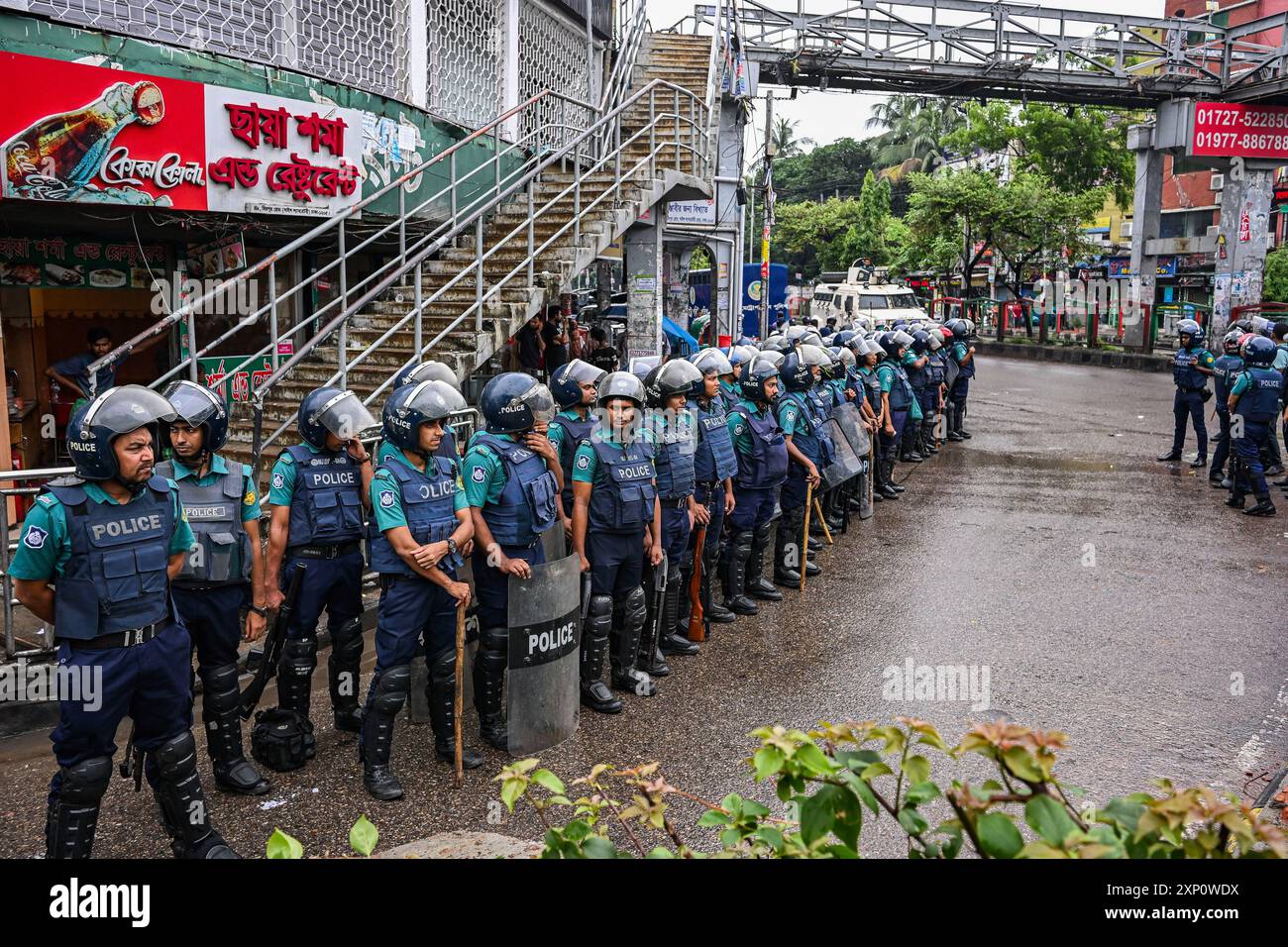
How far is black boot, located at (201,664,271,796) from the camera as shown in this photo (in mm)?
5383

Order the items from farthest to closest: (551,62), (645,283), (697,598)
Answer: (551,62) → (645,283) → (697,598)

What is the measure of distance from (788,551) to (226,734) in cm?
550

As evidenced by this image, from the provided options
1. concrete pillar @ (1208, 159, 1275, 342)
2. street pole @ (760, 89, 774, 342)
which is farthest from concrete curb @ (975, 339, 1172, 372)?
street pole @ (760, 89, 774, 342)

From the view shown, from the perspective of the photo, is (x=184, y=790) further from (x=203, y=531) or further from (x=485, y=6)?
(x=485, y=6)

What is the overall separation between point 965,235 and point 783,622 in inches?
1341

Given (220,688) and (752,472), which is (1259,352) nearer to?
(752,472)

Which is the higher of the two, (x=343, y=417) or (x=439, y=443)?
(x=343, y=417)

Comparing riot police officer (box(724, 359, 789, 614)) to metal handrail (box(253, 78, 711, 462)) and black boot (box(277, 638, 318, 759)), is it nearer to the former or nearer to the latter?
metal handrail (box(253, 78, 711, 462))

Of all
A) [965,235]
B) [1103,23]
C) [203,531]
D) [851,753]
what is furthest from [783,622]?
[965,235]

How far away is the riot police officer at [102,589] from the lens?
165 inches

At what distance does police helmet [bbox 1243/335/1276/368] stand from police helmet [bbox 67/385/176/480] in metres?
12.0

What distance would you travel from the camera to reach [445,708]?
5.71 meters

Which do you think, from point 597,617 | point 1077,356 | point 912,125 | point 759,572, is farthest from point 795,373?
point 912,125

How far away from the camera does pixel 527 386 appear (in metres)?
5.96
